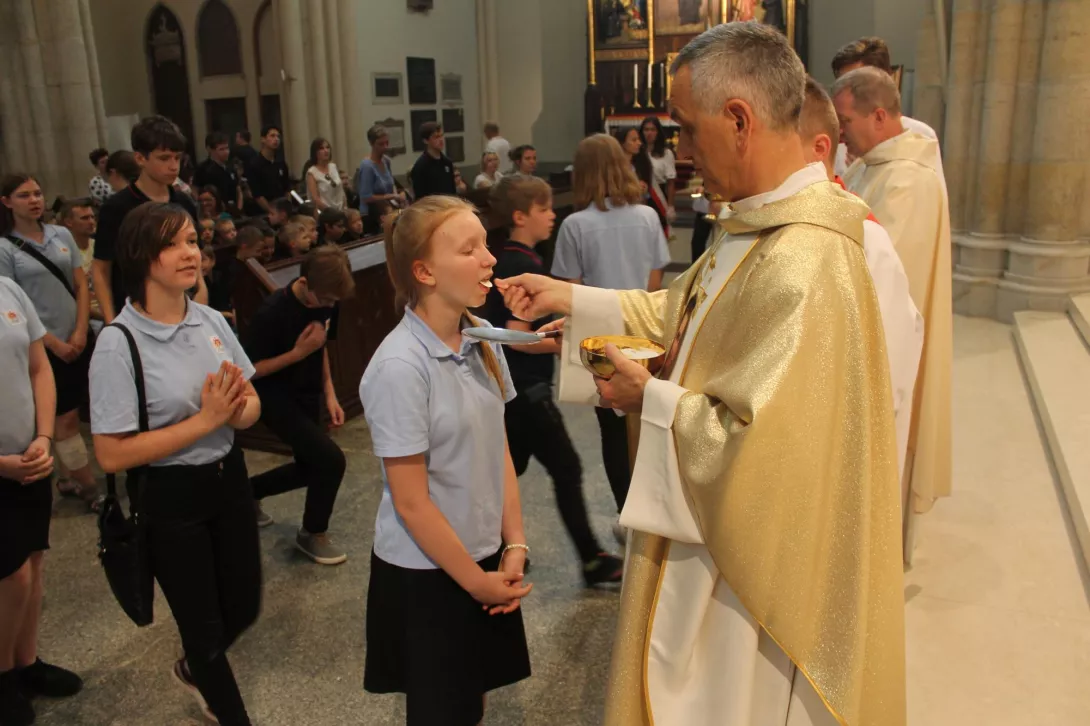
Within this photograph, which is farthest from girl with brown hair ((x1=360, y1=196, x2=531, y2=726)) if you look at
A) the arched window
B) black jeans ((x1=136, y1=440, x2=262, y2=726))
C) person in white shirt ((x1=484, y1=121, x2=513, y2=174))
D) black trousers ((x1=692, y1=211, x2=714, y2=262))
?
the arched window

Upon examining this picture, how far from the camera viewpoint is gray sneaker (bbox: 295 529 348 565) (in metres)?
3.65

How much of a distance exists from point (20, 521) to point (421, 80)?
13.5 metres

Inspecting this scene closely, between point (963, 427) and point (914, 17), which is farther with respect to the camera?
point (914, 17)

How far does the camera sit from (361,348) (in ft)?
18.3

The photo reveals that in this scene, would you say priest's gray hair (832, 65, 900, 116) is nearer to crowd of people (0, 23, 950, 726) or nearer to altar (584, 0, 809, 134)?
crowd of people (0, 23, 950, 726)

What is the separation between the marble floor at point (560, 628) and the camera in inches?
107

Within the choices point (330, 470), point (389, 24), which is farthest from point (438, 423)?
point (389, 24)

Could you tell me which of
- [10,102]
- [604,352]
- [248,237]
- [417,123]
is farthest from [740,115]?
[417,123]

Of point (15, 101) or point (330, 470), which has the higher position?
point (15, 101)

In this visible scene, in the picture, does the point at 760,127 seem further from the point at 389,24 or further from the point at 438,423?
the point at 389,24

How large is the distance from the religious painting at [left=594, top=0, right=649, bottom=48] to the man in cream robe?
1375 cm

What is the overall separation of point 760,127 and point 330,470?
2516 millimetres

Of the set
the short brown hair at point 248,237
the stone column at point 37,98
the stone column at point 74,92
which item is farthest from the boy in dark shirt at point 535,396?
the stone column at point 37,98

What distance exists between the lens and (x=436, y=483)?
2.00m
